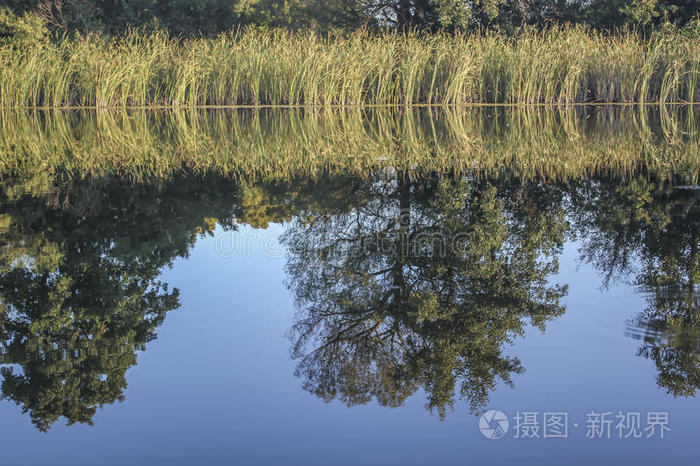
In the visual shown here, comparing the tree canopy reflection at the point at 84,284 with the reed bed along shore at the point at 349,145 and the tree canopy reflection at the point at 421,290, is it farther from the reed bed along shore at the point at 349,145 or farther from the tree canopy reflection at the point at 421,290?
Answer: the reed bed along shore at the point at 349,145

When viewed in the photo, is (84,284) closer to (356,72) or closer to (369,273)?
(369,273)

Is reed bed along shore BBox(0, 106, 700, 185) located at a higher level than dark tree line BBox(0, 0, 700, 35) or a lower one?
lower

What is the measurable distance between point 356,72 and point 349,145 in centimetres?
590

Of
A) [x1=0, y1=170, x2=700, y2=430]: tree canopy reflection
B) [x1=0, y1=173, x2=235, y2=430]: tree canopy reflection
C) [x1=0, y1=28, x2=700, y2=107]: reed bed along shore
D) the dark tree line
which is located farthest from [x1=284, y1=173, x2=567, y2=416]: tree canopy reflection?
the dark tree line

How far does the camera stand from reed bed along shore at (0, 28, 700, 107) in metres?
13.4

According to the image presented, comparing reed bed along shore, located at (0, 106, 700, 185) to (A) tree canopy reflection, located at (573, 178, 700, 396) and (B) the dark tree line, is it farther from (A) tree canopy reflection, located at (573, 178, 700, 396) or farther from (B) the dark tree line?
(B) the dark tree line

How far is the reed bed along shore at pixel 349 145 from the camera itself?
642 cm

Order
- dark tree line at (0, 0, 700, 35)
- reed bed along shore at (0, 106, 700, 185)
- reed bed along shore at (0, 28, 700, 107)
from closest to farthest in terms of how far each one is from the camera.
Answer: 1. reed bed along shore at (0, 106, 700, 185)
2. reed bed along shore at (0, 28, 700, 107)
3. dark tree line at (0, 0, 700, 35)

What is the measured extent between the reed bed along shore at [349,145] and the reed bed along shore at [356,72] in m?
1.68

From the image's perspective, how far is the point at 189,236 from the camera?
4199 millimetres

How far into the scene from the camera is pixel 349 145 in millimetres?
7934

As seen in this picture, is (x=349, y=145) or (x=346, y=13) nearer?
(x=349, y=145)

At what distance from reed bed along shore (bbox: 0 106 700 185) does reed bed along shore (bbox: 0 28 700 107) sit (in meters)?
1.68

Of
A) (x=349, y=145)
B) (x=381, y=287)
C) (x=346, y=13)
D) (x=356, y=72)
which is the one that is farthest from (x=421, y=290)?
(x=346, y=13)
